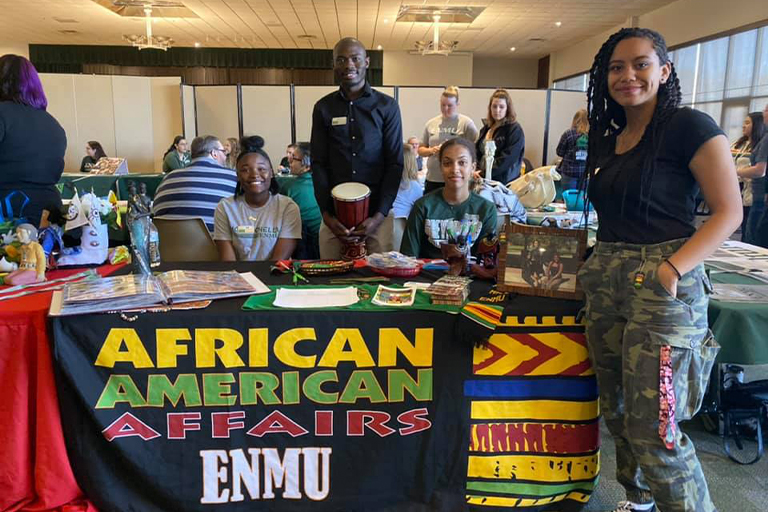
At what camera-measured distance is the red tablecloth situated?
5.07 feet

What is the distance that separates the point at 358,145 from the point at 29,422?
158 centimetres

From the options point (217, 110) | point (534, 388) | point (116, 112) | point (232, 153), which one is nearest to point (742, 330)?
point (534, 388)

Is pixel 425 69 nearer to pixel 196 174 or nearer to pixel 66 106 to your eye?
pixel 66 106

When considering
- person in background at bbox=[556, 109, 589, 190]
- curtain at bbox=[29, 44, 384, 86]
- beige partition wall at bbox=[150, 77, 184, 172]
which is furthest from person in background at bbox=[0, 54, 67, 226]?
curtain at bbox=[29, 44, 384, 86]

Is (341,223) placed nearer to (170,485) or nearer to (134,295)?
(134,295)

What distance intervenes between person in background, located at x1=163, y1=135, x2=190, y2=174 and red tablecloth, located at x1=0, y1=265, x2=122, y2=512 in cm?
515

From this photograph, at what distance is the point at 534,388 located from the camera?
167cm

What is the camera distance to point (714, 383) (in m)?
2.31

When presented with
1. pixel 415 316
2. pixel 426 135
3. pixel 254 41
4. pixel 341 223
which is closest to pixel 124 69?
Result: pixel 254 41

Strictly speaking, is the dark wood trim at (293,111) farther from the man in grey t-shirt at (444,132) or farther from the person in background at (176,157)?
the man in grey t-shirt at (444,132)

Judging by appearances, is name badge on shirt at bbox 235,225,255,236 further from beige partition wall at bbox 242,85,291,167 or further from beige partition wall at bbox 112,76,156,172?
beige partition wall at bbox 112,76,156,172

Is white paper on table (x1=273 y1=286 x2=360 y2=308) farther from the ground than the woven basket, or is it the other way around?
the woven basket

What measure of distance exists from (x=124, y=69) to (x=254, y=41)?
373cm

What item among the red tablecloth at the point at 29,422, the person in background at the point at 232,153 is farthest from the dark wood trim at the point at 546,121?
the red tablecloth at the point at 29,422
